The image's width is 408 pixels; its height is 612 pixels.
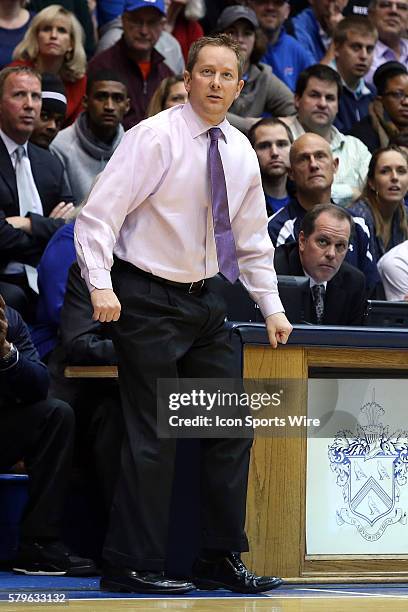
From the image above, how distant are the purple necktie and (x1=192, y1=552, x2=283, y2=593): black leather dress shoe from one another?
40.1 inches

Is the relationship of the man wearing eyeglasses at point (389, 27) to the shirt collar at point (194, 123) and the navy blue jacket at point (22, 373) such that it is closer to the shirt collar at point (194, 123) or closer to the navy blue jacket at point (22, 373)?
the navy blue jacket at point (22, 373)

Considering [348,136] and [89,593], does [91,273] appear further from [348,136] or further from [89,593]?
[348,136]

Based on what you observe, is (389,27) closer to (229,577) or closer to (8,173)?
(8,173)

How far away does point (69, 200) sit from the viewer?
6.82 metres

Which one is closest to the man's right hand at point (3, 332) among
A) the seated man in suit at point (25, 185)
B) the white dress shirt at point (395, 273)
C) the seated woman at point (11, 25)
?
the seated man in suit at point (25, 185)

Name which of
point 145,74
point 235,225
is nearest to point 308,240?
point 235,225

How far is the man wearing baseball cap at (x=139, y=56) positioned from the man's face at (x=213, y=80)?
4109 mm

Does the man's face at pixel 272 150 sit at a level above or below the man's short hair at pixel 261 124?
below

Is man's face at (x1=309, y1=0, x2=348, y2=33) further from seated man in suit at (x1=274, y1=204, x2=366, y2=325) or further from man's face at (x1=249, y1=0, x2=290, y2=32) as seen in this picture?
seated man in suit at (x1=274, y1=204, x2=366, y2=325)

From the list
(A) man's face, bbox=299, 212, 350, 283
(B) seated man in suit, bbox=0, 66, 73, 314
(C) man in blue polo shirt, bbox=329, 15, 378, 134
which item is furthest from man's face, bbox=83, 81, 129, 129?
(C) man in blue polo shirt, bbox=329, 15, 378, 134

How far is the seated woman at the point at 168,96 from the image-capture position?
7.50m

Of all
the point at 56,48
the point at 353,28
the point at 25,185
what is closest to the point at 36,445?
the point at 25,185

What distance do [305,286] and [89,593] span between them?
5.60 feet

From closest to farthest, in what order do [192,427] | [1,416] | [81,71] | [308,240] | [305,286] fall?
[192,427], [1,416], [305,286], [308,240], [81,71]
